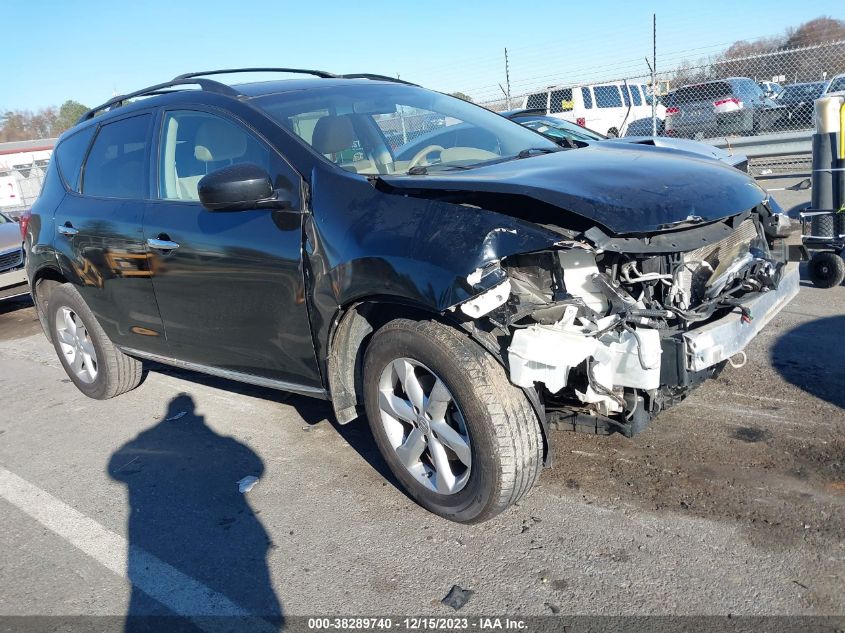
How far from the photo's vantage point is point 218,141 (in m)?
3.76

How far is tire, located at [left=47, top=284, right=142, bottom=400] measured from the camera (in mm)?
5039

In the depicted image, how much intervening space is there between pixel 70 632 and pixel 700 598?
7.58 ft

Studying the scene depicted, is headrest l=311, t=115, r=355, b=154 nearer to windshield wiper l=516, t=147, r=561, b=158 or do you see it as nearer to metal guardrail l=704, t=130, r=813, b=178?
windshield wiper l=516, t=147, r=561, b=158

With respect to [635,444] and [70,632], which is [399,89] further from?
[70,632]

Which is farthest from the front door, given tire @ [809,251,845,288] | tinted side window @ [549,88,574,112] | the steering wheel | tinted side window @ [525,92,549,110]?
tinted side window @ [525,92,549,110]

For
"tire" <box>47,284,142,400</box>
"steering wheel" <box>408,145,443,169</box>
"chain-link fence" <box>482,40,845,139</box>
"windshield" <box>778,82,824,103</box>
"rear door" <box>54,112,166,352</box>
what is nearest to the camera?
"steering wheel" <box>408,145,443,169</box>

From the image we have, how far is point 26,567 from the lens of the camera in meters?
3.20

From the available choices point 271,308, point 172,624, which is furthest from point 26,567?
point 271,308

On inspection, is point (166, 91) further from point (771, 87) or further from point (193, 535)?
point (771, 87)

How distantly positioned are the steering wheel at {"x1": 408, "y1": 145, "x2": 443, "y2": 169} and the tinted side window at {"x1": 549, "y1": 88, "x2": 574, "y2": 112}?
16.7m

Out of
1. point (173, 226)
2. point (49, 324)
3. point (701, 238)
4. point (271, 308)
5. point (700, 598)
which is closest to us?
point (700, 598)

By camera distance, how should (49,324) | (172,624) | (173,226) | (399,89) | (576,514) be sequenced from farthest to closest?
(49,324)
(399,89)
(173,226)
(576,514)
(172,624)

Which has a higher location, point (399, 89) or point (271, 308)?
point (399, 89)

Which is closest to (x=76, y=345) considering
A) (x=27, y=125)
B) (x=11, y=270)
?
(x=11, y=270)
